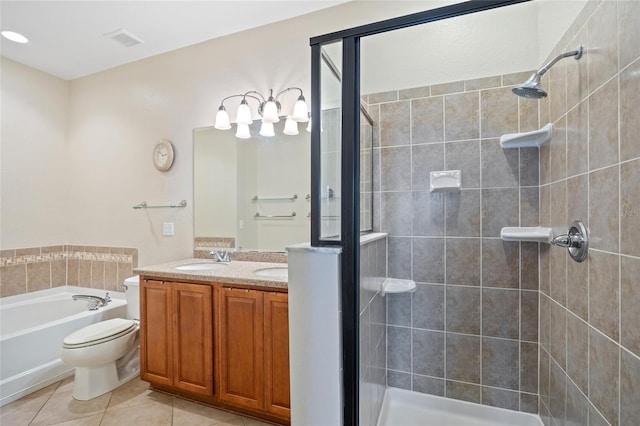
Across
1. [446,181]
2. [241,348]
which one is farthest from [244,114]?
[241,348]

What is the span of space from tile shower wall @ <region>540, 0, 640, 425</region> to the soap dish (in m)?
0.43

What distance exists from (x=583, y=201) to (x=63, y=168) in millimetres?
4289

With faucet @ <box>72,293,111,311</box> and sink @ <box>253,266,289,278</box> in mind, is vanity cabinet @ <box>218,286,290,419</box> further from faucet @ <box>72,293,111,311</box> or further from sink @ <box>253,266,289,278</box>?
faucet @ <box>72,293,111,311</box>

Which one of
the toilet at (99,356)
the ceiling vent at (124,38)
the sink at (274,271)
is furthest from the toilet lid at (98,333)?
the ceiling vent at (124,38)

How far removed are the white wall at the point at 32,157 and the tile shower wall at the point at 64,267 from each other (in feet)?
0.36

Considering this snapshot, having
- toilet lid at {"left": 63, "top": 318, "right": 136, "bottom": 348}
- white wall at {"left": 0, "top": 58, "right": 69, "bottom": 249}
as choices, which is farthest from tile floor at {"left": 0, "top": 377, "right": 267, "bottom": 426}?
white wall at {"left": 0, "top": 58, "right": 69, "bottom": 249}

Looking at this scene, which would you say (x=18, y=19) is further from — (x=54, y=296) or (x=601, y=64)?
(x=601, y=64)

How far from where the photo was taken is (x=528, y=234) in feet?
5.28

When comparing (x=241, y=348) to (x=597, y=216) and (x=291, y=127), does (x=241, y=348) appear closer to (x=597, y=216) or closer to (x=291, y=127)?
(x=291, y=127)

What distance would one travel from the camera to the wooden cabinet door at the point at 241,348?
5.81ft

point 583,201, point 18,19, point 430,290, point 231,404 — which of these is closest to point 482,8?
point 583,201

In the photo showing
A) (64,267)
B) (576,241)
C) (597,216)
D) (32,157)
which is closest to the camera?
(597,216)

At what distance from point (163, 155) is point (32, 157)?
139 cm

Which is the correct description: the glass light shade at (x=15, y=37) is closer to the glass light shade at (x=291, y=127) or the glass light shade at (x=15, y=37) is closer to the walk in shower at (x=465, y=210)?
the glass light shade at (x=291, y=127)
